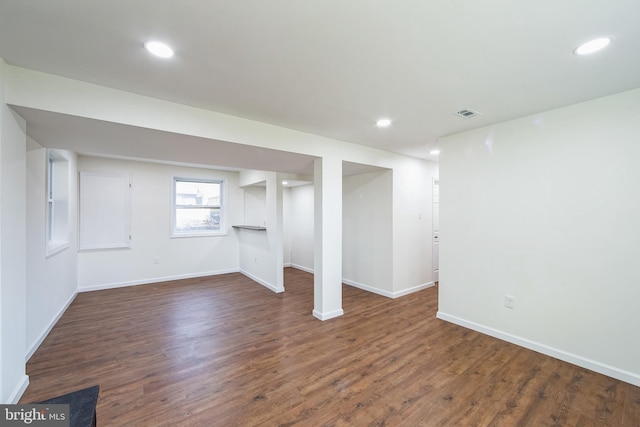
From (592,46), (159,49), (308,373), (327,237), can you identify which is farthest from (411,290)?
(159,49)

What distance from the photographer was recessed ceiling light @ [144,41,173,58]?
1.61 m

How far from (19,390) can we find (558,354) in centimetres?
466

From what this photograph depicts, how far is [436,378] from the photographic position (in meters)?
2.26

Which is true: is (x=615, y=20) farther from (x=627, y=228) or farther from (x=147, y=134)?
(x=147, y=134)

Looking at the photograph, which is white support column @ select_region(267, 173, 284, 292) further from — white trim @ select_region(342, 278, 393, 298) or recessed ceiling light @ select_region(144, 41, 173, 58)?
recessed ceiling light @ select_region(144, 41, 173, 58)

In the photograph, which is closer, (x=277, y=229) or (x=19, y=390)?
(x=19, y=390)

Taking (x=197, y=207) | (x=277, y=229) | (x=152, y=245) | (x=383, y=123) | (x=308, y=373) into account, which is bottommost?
(x=308, y=373)

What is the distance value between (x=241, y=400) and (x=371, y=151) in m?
3.39

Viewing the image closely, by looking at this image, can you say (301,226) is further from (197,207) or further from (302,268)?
(197,207)

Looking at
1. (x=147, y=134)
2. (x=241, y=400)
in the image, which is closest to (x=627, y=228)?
(x=241, y=400)

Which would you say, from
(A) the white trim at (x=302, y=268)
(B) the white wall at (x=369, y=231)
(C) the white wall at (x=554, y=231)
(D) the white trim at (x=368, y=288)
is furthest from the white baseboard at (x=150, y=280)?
(C) the white wall at (x=554, y=231)

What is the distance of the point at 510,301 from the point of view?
116 inches

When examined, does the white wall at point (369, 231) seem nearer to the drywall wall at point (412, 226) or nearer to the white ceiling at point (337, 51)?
the drywall wall at point (412, 226)

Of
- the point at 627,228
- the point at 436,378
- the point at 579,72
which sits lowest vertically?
the point at 436,378
